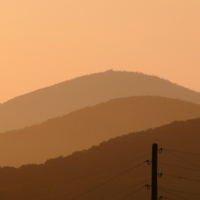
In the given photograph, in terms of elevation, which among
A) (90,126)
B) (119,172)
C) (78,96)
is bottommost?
(119,172)

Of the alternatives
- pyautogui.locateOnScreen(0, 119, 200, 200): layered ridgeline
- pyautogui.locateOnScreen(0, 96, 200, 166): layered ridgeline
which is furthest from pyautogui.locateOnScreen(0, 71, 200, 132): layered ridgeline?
pyautogui.locateOnScreen(0, 119, 200, 200): layered ridgeline

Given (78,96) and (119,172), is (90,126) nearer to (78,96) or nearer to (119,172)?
(119,172)

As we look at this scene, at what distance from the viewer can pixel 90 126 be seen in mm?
102500

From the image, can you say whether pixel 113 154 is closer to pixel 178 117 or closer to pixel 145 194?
pixel 145 194

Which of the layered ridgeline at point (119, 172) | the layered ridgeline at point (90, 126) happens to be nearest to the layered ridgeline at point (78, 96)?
the layered ridgeline at point (90, 126)

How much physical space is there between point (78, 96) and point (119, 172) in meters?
136

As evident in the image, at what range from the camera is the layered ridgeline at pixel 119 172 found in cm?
4888

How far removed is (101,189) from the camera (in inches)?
1949

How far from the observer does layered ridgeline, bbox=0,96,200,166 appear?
3634 inches

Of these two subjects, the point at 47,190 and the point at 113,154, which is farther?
the point at 113,154

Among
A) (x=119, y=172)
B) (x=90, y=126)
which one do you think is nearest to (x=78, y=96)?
(x=90, y=126)

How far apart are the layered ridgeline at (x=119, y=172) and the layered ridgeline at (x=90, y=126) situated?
25640 mm

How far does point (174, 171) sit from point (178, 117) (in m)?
45.7

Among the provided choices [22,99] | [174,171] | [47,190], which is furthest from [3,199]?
[22,99]
